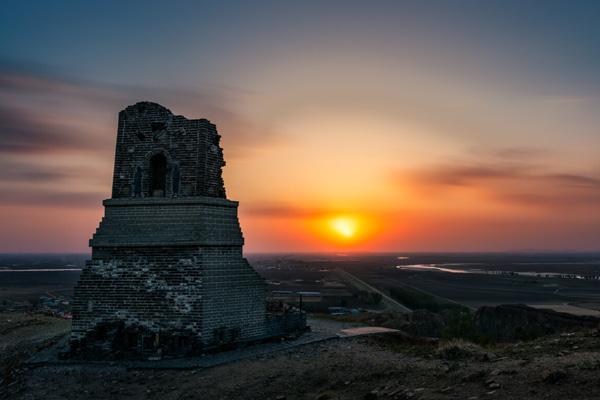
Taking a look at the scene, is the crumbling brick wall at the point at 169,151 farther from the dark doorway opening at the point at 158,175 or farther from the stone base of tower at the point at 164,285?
the stone base of tower at the point at 164,285

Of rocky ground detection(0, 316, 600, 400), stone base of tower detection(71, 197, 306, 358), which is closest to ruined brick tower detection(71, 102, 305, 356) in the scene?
stone base of tower detection(71, 197, 306, 358)

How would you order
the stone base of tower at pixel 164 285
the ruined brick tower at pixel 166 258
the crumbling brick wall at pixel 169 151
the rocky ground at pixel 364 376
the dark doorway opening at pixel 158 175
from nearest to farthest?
the rocky ground at pixel 364 376
the stone base of tower at pixel 164 285
the ruined brick tower at pixel 166 258
the crumbling brick wall at pixel 169 151
the dark doorway opening at pixel 158 175

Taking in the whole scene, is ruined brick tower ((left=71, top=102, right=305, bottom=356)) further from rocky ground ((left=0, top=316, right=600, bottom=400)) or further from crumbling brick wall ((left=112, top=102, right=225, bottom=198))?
rocky ground ((left=0, top=316, right=600, bottom=400))

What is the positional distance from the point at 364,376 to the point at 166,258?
24.8 ft

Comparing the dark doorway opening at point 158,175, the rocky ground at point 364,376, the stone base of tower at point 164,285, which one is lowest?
the rocky ground at point 364,376

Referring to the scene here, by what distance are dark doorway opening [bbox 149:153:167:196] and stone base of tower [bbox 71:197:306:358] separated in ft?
2.77

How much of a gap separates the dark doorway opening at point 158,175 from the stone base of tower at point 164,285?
0.85m

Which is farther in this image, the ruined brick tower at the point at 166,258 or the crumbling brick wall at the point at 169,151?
the crumbling brick wall at the point at 169,151

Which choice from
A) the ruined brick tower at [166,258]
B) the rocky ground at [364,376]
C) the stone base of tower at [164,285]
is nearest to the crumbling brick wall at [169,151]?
the ruined brick tower at [166,258]

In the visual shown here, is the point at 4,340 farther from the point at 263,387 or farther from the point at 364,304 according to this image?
the point at 364,304

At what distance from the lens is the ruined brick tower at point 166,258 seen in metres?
15.4

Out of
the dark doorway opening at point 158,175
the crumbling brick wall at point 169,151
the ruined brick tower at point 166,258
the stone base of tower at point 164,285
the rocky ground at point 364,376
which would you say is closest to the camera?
the rocky ground at point 364,376

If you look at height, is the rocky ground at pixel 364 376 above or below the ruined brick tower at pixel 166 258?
below

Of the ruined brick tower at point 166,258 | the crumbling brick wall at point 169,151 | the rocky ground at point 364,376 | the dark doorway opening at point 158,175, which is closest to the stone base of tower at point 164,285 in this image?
the ruined brick tower at point 166,258
